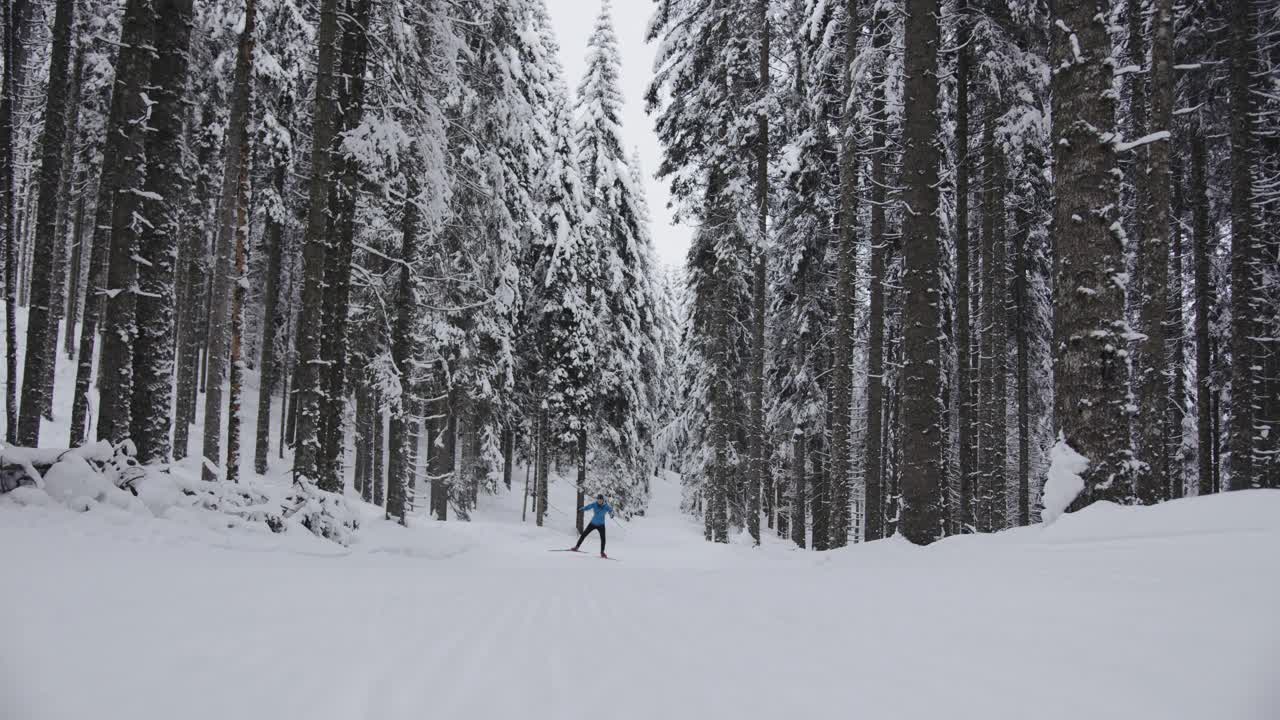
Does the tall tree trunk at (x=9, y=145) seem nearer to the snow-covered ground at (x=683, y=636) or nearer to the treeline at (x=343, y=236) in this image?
the treeline at (x=343, y=236)

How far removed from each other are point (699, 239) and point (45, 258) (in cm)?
1441

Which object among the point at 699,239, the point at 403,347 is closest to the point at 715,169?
the point at 699,239

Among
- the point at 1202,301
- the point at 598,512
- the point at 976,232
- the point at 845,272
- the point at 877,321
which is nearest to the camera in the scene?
the point at 845,272

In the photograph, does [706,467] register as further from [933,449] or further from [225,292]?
[225,292]

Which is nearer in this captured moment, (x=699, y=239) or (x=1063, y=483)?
(x=1063, y=483)

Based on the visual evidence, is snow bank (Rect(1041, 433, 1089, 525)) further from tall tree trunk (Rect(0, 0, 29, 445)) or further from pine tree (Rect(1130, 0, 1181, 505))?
tall tree trunk (Rect(0, 0, 29, 445))

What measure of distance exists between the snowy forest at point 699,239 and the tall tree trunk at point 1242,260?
0.06 m

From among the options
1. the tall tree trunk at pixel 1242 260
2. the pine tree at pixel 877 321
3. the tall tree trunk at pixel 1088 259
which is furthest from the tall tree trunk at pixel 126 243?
the tall tree trunk at pixel 1242 260

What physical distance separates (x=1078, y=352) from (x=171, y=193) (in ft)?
32.5

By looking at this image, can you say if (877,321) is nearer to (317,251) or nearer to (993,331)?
(993,331)

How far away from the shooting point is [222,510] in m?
7.16

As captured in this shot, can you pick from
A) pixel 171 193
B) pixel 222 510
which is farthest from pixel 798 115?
pixel 222 510

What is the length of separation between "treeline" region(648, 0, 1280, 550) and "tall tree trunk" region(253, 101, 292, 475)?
1237cm

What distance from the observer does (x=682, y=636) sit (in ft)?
13.2
